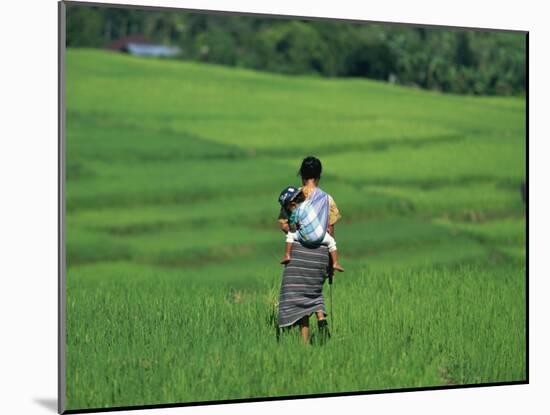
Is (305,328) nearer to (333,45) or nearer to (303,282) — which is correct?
(303,282)

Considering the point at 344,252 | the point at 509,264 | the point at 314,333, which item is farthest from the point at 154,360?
the point at 509,264

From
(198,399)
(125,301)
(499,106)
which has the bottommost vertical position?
(198,399)

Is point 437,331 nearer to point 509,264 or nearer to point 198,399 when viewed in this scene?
point 509,264

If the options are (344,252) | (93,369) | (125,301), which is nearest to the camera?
(93,369)

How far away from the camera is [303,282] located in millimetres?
9742

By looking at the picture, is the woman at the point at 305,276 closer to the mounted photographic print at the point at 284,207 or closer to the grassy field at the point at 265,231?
the mounted photographic print at the point at 284,207

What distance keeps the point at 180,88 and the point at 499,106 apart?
9.20ft

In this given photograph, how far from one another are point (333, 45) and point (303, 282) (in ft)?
7.30

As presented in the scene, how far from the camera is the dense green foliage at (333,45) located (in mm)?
10008

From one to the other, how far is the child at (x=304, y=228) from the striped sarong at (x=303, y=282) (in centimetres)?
4

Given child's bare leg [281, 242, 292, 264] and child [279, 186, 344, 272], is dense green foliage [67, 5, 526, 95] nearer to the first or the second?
child [279, 186, 344, 272]

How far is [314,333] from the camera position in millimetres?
9977

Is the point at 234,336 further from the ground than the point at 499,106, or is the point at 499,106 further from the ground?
the point at 499,106

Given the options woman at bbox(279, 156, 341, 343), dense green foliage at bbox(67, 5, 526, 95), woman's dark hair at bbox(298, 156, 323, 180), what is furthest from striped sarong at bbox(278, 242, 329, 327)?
dense green foliage at bbox(67, 5, 526, 95)
